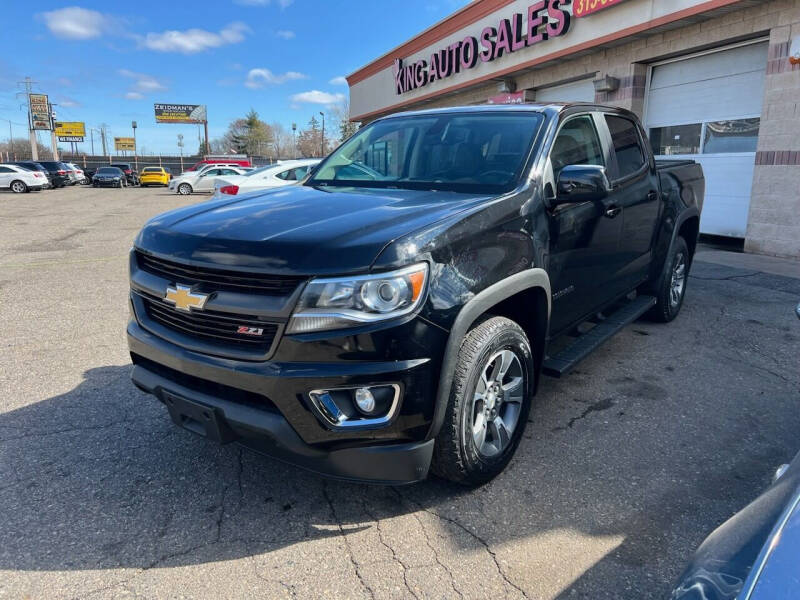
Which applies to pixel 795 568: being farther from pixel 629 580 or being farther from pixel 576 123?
pixel 576 123

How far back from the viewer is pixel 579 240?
341 centimetres

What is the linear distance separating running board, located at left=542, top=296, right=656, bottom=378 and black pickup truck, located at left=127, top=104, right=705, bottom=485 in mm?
24

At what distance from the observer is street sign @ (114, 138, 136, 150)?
79.3 m

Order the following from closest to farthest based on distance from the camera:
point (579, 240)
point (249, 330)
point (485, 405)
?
point (249, 330) < point (485, 405) < point (579, 240)

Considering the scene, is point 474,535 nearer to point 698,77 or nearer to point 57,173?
point 698,77

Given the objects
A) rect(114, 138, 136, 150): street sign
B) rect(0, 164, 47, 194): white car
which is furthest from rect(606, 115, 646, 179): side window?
rect(114, 138, 136, 150): street sign

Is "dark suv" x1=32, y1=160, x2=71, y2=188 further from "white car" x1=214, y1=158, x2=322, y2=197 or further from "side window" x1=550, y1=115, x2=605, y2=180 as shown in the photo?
"side window" x1=550, y1=115, x2=605, y2=180

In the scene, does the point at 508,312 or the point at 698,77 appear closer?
the point at 508,312

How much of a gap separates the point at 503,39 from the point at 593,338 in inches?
505

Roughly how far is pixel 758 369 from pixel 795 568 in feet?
12.3

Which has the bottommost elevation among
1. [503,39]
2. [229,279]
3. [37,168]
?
[229,279]

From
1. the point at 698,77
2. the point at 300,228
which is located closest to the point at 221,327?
the point at 300,228

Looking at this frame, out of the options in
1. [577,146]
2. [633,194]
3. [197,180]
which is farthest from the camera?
[197,180]

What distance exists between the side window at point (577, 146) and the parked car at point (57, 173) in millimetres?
39363
